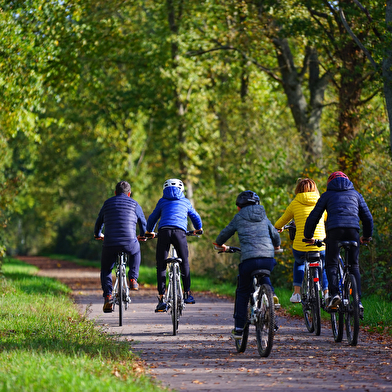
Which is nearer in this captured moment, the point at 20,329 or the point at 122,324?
the point at 20,329

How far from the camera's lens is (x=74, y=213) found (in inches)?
1709

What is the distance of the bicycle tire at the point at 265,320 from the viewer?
6.93 metres

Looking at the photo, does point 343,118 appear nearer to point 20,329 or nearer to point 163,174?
point 20,329

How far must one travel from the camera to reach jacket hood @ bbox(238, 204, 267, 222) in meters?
7.45

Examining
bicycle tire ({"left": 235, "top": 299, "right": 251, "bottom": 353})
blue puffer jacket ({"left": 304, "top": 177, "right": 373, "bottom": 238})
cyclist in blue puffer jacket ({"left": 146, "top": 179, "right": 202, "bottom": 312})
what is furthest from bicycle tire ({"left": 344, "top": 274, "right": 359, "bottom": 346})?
cyclist in blue puffer jacket ({"left": 146, "top": 179, "right": 202, "bottom": 312})

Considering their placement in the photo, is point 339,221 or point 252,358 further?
point 339,221

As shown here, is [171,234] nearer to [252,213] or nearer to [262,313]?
[252,213]

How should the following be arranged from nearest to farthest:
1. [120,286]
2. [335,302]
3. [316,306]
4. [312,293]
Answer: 1. [335,302]
2. [316,306]
3. [312,293]
4. [120,286]

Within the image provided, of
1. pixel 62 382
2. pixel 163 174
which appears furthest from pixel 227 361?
pixel 163 174

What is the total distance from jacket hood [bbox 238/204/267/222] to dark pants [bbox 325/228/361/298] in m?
1.27

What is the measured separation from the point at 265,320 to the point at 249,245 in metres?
0.84

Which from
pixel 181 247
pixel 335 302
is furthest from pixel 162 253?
pixel 335 302

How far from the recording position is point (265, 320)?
7090 mm

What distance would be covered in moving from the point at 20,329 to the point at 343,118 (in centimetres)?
1080
